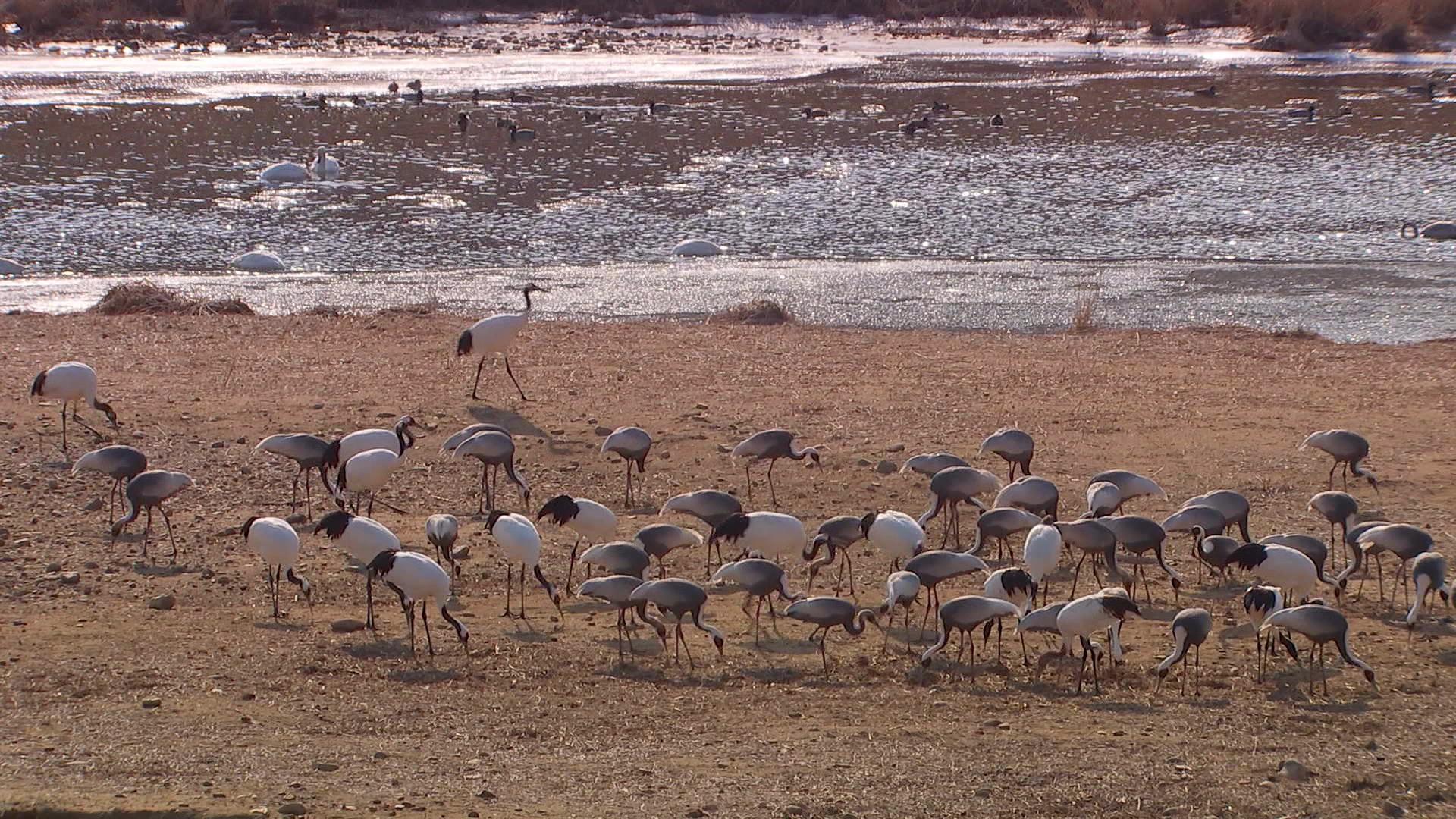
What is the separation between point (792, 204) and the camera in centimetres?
2620

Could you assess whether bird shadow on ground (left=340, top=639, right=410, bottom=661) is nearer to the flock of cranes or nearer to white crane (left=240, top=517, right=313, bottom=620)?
the flock of cranes

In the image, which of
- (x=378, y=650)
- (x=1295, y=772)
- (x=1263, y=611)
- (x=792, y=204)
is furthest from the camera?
(x=792, y=204)

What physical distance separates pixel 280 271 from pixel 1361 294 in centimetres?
1356

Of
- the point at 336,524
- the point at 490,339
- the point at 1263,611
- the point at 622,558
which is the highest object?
the point at 490,339

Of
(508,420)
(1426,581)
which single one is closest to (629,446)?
(508,420)

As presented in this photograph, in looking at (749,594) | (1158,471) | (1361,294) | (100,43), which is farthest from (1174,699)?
(100,43)

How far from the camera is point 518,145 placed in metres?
31.5

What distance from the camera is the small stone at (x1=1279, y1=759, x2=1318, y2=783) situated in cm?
733

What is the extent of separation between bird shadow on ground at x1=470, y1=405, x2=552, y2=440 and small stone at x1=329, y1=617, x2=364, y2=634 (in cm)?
406

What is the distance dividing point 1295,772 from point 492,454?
230 inches

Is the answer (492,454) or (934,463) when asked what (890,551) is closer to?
(934,463)

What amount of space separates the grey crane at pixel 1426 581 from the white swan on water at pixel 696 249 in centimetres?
1407

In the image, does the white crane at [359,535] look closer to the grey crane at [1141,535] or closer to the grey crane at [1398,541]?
the grey crane at [1141,535]

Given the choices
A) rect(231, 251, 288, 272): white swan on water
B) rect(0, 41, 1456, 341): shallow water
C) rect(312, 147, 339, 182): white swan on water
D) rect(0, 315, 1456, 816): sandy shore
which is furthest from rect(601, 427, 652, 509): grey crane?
rect(312, 147, 339, 182): white swan on water
